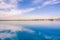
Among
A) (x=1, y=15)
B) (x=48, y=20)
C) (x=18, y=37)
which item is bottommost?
(x=18, y=37)

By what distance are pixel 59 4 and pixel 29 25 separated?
0.46 metres

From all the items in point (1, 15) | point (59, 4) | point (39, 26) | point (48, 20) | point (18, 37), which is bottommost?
point (18, 37)

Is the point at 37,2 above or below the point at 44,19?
above

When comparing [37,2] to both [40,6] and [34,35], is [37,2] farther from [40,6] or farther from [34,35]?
[34,35]

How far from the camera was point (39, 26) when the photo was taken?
4.51ft

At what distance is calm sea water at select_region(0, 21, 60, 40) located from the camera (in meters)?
1.36

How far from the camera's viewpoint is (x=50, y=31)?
1359 millimetres

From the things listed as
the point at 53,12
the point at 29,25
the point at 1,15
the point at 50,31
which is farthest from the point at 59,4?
the point at 1,15

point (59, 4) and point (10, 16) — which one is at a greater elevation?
point (59, 4)

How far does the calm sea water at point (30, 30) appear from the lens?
4.46ft

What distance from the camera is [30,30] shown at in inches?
54.1

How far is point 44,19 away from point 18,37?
398mm

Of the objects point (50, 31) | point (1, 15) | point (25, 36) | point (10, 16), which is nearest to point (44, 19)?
point (50, 31)

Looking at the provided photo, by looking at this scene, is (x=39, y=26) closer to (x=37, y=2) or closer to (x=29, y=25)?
(x=29, y=25)
